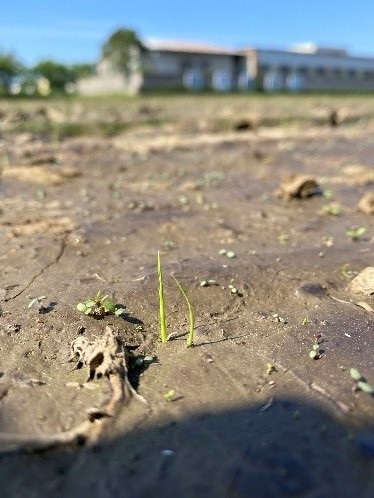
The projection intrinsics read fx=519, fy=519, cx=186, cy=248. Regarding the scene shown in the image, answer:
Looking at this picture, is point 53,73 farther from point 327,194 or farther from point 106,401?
point 106,401

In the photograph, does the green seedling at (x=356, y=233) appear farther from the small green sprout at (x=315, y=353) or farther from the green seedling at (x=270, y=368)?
the green seedling at (x=270, y=368)

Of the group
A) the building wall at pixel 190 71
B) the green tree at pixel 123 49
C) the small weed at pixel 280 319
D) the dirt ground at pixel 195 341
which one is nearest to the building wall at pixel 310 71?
the building wall at pixel 190 71

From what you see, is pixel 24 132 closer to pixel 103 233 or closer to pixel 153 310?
pixel 103 233

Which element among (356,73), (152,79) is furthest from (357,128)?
(356,73)

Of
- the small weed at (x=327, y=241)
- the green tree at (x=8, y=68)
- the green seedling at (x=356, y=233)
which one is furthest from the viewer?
the green tree at (x=8, y=68)

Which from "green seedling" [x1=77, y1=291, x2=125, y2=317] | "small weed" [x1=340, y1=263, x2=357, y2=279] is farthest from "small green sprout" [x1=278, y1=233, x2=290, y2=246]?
"green seedling" [x1=77, y1=291, x2=125, y2=317]

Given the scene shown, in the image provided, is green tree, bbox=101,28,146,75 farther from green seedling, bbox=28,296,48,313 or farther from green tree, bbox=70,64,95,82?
green seedling, bbox=28,296,48,313

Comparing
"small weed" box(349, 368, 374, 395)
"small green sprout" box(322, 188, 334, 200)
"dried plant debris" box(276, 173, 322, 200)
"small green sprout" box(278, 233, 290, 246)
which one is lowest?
"small weed" box(349, 368, 374, 395)
